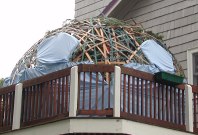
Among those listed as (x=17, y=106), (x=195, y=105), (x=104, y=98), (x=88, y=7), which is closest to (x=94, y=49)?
(x=104, y=98)

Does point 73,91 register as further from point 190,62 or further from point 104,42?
point 190,62

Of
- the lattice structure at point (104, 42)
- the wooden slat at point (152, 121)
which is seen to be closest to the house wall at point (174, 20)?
the lattice structure at point (104, 42)

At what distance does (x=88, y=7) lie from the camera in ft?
51.0

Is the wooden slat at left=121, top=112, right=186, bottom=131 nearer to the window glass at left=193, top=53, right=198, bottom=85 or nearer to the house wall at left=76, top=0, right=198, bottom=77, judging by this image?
the window glass at left=193, top=53, right=198, bottom=85

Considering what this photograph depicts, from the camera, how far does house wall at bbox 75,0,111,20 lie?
49.7 feet

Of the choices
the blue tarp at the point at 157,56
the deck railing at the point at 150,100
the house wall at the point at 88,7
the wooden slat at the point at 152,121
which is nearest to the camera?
the wooden slat at the point at 152,121

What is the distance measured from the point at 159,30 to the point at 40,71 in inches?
162

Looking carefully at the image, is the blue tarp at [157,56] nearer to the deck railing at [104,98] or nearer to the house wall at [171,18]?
the deck railing at [104,98]

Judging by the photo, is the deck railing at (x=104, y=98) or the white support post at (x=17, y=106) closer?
the deck railing at (x=104, y=98)

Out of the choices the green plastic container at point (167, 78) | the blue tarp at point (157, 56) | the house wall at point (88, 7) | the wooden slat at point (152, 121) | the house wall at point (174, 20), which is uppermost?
the house wall at point (88, 7)

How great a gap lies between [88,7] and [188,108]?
25.6 feet

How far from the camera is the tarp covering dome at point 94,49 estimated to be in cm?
866

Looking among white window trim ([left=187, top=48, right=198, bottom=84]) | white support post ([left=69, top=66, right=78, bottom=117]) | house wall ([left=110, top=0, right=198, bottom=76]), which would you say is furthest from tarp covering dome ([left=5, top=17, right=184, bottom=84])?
house wall ([left=110, top=0, right=198, bottom=76])

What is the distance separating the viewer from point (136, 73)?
789 cm
